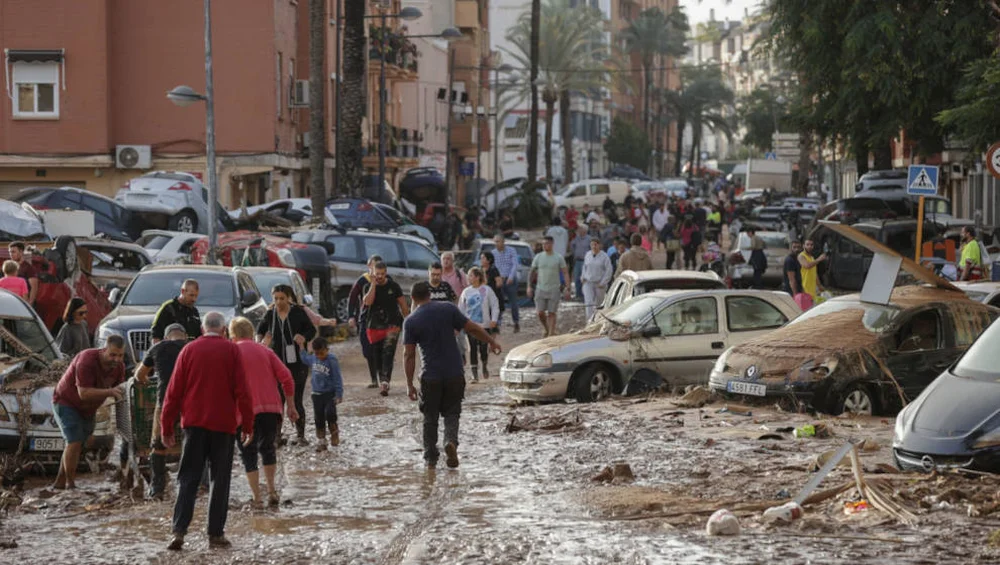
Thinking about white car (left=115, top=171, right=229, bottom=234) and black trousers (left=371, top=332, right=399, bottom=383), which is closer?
black trousers (left=371, top=332, right=399, bottom=383)

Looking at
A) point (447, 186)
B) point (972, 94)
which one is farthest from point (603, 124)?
point (972, 94)

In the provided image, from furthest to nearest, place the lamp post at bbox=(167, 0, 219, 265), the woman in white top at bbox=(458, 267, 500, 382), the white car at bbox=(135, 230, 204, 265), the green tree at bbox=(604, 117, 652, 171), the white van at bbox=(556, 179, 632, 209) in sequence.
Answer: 1. the green tree at bbox=(604, 117, 652, 171)
2. the white van at bbox=(556, 179, 632, 209)
3. the white car at bbox=(135, 230, 204, 265)
4. the lamp post at bbox=(167, 0, 219, 265)
5. the woman in white top at bbox=(458, 267, 500, 382)

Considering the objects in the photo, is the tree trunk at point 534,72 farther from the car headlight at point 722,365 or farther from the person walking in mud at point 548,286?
the car headlight at point 722,365

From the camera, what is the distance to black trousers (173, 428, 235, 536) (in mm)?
10953

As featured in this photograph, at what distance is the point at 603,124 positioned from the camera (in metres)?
140

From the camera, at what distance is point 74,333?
17.6 metres

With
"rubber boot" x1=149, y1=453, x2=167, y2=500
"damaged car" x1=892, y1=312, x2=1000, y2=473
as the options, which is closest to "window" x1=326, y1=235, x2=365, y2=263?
"rubber boot" x1=149, y1=453, x2=167, y2=500

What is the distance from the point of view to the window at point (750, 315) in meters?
20.3

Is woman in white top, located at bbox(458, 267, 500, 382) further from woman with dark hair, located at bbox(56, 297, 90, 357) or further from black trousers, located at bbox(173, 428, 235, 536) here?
black trousers, located at bbox(173, 428, 235, 536)

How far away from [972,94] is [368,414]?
13266 millimetres

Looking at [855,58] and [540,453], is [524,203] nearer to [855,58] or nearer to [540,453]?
[855,58]

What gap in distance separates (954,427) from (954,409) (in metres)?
0.24

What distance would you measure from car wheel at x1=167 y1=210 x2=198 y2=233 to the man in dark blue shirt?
25.2 m

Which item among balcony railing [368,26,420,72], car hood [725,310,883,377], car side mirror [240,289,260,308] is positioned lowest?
car hood [725,310,883,377]
